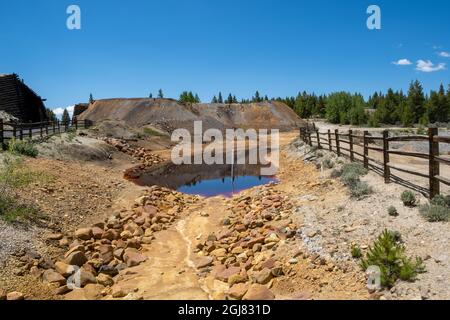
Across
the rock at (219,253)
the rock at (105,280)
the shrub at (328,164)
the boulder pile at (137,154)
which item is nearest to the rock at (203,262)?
the rock at (219,253)

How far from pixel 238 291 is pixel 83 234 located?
18.3 feet

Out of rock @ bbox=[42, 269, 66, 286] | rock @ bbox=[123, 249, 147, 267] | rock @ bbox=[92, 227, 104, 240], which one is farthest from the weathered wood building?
rock @ bbox=[42, 269, 66, 286]

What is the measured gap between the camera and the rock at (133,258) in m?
9.04

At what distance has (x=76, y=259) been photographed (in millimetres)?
8523

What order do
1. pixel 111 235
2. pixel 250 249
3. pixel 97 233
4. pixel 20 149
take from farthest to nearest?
pixel 20 149, pixel 111 235, pixel 97 233, pixel 250 249

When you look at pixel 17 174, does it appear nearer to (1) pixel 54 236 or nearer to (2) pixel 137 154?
(1) pixel 54 236

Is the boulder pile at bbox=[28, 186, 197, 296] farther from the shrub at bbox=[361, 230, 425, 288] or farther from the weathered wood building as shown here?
the weathered wood building

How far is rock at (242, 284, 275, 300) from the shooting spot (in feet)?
20.7

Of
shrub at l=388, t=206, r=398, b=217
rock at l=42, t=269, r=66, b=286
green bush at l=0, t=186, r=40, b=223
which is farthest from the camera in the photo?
green bush at l=0, t=186, r=40, b=223

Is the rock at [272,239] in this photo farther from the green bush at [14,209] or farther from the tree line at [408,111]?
the tree line at [408,111]

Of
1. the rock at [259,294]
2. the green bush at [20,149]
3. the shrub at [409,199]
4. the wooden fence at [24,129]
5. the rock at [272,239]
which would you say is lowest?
the rock at [259,294]

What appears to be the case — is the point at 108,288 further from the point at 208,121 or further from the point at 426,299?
the point at 208,121

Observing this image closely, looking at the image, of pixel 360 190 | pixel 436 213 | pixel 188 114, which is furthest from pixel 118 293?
pixel 188 114
